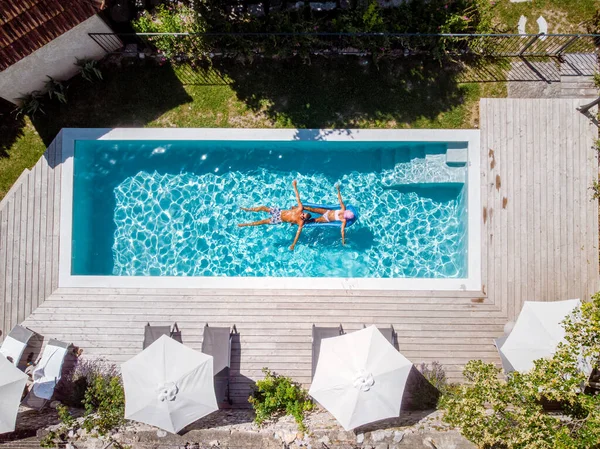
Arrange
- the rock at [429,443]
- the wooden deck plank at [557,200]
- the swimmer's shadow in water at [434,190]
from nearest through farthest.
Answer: the rock at [429,443]
the wooden deck plank at [557,200]
the swimmer's shadow in water at [434,190]

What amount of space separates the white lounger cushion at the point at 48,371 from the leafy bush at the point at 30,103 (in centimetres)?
621

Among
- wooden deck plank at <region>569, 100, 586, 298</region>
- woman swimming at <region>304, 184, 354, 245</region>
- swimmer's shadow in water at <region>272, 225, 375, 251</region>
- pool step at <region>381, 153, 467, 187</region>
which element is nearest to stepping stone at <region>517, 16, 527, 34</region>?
wooden deck plank at <region>569, 100, 586, 298</region>

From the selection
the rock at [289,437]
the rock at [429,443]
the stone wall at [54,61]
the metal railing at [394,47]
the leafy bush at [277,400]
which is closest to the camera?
the rock at [429,443]

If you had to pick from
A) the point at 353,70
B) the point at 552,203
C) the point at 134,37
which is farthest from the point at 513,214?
the point at 134,37

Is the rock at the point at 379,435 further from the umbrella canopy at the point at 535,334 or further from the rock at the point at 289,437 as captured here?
the umbrella canopy at the point at 535,334

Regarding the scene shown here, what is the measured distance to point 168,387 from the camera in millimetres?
9141

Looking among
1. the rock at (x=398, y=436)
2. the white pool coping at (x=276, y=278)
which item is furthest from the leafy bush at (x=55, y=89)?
the rock at (x=398, y=436)

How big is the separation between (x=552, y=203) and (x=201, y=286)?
948 cm

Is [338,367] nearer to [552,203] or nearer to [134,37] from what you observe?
[552,203]

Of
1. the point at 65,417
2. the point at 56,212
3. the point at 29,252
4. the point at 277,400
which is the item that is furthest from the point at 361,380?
the point at 29,252

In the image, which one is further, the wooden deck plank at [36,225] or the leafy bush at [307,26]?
the wooden deck plank at [36,225]

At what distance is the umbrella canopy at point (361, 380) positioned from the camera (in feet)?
29.8

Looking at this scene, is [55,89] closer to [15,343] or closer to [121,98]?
[121,98]

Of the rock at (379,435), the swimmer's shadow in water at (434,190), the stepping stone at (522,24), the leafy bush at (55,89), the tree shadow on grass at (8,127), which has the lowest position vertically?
the rock at (379,435)
